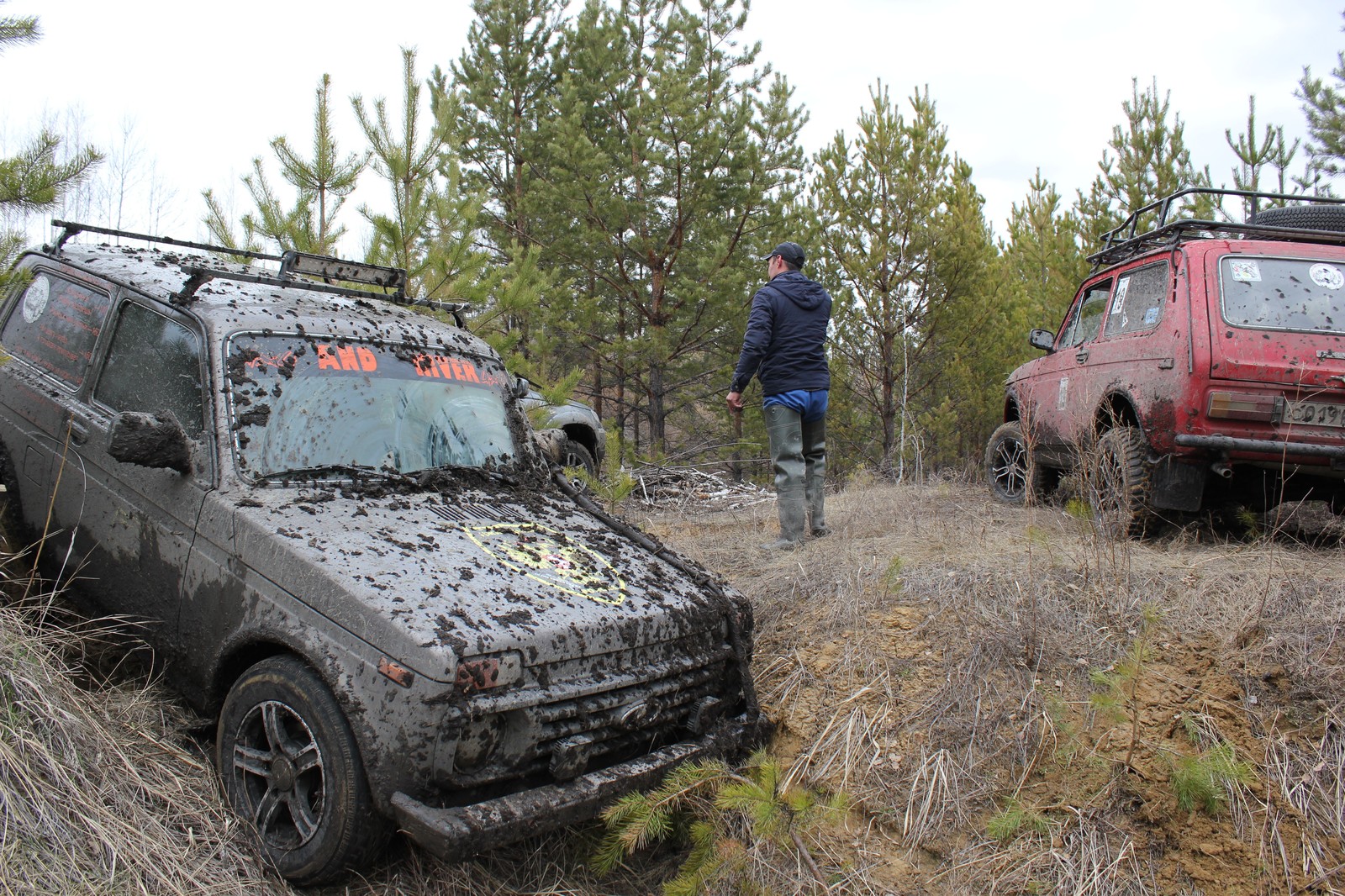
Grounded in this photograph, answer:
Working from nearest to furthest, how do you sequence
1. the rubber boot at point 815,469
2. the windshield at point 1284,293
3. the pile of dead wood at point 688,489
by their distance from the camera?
the windshield at point 1284,293 < the rubber boot at point 815,469 < the pile of dead wood at point 688,489

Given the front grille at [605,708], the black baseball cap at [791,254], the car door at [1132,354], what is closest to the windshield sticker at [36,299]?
the front grille at [605,708]

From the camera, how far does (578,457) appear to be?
8203 millimetres

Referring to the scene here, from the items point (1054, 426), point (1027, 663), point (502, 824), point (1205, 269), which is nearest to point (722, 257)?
point (1054, 426)

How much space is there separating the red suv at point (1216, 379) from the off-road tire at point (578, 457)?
3.71 m

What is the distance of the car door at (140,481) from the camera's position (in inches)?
129

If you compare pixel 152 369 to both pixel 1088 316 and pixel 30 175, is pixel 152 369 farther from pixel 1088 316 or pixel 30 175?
pixel 1088 316

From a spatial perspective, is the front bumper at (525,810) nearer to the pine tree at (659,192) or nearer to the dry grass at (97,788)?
the dry grass at (97,788)

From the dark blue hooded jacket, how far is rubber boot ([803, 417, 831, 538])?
1.01 feet

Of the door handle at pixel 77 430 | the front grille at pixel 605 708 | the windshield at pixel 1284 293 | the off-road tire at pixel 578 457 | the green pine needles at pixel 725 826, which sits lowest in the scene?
the green pine needles at pixel 725 826

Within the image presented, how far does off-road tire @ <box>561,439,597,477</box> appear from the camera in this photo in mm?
7388

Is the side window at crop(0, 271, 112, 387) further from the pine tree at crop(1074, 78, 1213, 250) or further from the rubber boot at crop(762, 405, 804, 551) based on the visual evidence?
the pine tree at crop(1074, 78, 1213, 250)

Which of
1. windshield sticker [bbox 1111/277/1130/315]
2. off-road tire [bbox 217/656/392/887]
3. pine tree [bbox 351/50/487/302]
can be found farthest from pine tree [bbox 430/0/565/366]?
off-road tire [bbox 217/656/392/887]

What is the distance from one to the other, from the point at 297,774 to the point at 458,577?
77cm

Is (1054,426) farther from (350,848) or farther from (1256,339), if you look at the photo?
(350,848)
